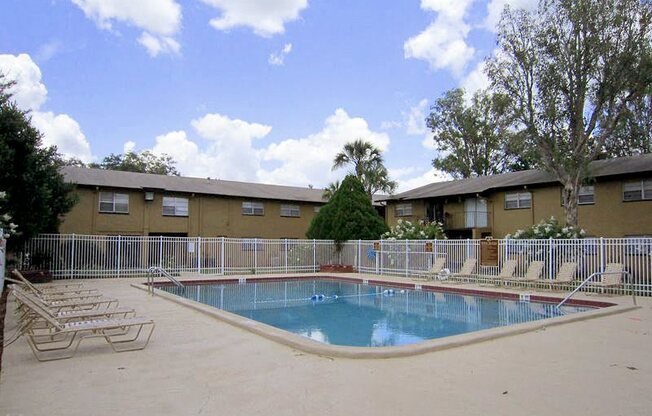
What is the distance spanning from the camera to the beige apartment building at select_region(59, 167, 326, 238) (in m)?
27.1

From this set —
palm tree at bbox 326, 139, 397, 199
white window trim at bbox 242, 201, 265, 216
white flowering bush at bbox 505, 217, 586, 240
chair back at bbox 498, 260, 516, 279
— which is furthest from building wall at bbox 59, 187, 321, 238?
chair back at bbox 498, 260, 516, 279

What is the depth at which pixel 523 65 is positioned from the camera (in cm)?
2359

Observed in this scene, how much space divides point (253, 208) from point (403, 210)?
10351 mm

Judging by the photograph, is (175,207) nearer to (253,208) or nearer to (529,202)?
(253,208)

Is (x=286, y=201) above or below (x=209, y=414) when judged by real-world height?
above

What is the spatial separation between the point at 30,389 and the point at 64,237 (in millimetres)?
17573

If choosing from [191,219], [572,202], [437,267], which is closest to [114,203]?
[191,219]

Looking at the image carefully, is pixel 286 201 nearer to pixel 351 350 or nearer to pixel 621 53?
pixel 621 53

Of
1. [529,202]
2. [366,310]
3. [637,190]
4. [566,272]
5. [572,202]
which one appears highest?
[637,190]

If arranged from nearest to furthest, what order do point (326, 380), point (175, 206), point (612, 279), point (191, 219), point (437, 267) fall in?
1. point (326, 380)
2. point (612, 279)
3. point (437, 267)
4. point (175, 206)
5. point (191, 219)

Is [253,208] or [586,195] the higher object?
[586,195]

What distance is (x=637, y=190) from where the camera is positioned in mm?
22734

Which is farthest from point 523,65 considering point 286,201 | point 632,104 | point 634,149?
point 286,201

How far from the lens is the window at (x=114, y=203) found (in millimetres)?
27438
